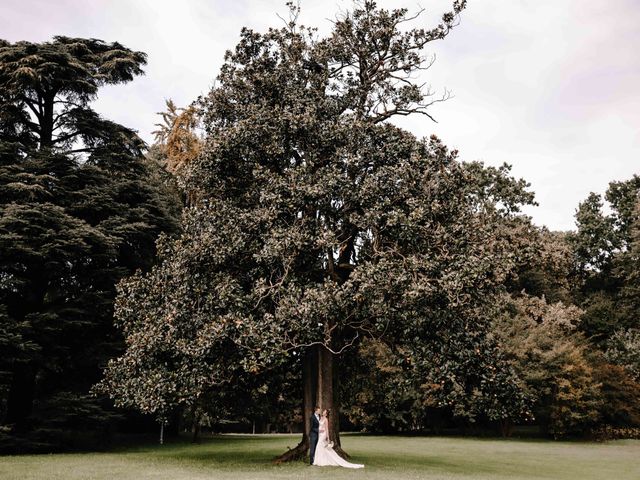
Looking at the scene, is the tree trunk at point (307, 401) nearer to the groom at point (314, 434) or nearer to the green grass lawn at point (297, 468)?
the green grass lawn at point (297, 468)

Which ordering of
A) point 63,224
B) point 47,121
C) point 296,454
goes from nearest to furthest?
point 296,454 < point 63,224 < point 47,121

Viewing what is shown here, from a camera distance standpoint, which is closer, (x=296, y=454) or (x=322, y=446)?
(x=322, y=446)

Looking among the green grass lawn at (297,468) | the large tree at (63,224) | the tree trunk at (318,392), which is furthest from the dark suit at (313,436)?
the large tree at (63,224)

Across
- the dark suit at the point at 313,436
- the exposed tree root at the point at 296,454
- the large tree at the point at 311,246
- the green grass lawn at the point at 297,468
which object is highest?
the large tree at the point at 311,246

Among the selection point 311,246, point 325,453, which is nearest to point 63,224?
point 311,246

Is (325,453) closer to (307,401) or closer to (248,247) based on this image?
(307,401)

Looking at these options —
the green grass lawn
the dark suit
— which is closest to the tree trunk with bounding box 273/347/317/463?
the green grass lawn

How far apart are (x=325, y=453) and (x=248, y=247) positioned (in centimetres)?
696

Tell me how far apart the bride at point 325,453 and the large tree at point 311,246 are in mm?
1127

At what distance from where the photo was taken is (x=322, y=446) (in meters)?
18.5

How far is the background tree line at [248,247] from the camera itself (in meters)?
17.8

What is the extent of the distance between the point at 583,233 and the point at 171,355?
4721 centimetres

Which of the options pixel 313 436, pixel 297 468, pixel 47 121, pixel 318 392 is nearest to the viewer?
pixel 297 468

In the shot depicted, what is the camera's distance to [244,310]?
59.1 ft
